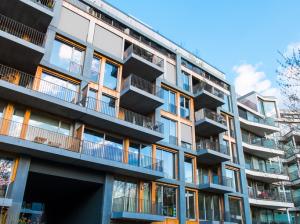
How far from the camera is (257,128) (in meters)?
34.2

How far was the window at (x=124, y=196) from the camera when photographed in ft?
59.3

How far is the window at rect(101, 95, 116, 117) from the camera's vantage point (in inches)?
754

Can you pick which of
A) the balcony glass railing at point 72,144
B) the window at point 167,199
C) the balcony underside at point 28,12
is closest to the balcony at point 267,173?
the window at point 167,199

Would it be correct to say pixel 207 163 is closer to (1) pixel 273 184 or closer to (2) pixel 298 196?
(1) pixel 273 184

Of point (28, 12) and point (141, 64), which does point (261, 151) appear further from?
point (28, 12)

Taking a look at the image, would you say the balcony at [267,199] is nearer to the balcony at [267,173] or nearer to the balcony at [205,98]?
the balcony at [267,173]

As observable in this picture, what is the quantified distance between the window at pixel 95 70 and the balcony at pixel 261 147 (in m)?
18.6

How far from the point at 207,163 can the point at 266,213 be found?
11184 millimetres

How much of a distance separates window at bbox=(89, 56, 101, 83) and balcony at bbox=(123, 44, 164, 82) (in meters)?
2.19

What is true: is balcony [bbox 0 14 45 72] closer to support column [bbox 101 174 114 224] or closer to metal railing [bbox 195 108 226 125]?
support column [bbox 101 174 114 224]

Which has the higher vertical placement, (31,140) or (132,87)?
(132,87)

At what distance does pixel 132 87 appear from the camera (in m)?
20.0

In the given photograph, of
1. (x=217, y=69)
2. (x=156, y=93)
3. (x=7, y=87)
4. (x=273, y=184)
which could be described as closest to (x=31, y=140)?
(x=7, y=87)

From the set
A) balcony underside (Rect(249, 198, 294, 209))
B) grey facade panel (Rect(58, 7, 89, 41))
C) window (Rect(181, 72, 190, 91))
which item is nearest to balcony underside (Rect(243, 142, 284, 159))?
balcony underside (Rect(249, 198, 294, 209))
